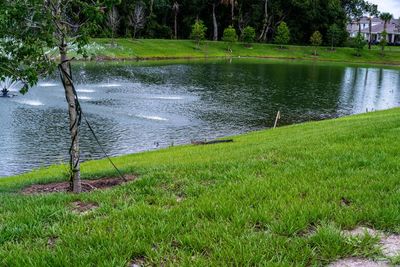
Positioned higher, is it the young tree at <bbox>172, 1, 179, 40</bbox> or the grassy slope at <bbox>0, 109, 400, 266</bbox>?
the young tree at <bbox>172, 1, 179, 40</bbox>

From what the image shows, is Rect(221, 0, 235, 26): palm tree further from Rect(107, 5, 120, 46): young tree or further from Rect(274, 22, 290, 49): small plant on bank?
Rect(107, 5, 120, 46): young tree

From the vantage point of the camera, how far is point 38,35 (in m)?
8.24

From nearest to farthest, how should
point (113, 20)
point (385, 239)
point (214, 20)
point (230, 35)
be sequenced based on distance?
point (385, 239) → point (113, 20) → point (230, 35) → point (214, 20)

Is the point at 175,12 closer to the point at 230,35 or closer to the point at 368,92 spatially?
the point at 230,35

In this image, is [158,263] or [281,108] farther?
[281,108]

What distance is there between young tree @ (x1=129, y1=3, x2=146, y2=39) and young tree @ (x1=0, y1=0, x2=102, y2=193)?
89940 mm

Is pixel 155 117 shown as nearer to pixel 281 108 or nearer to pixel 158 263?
pixel 281 108

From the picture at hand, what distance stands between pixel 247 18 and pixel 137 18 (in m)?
31.3

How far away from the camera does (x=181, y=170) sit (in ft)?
30.1

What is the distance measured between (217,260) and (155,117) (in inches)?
1119

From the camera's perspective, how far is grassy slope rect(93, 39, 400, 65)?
274ft

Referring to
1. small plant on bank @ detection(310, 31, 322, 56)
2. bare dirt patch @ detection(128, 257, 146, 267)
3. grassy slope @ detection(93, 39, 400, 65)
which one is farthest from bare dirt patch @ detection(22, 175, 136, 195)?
small plant on bank @ detection(310, 31, 322, 56)

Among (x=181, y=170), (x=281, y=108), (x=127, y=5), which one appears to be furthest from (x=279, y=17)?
(x=181, y=170)

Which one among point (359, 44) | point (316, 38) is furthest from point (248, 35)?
point (359, 44)
